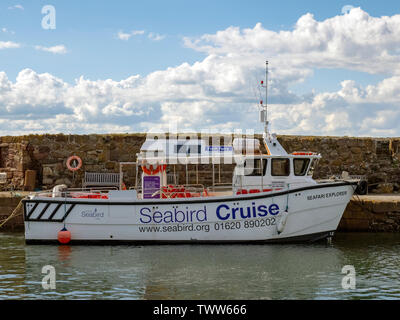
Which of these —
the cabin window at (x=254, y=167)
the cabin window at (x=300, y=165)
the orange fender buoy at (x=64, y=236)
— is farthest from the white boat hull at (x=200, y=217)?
the cabin window at (x=254, y=167)

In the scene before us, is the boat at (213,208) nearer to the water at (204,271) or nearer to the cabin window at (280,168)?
the cabin window at (280,168)

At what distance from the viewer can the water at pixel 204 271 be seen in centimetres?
1085

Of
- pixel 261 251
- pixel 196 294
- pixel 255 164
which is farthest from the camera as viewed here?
pixel 255 164

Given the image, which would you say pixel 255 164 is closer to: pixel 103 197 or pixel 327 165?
pixel 103 197

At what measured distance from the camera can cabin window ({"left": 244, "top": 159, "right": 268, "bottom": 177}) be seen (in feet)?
51.9

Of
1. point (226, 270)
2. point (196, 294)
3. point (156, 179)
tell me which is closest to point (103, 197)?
point (156, 179)

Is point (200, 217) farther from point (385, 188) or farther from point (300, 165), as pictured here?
point (385, 188)

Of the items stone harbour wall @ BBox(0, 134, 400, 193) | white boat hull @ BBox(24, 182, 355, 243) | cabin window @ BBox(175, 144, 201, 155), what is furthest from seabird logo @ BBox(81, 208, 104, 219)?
stone harbour wall @ BBox(0, 134, 400, 193)

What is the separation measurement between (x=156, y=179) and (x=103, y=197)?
61.3 inches

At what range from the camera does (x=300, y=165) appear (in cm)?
1586

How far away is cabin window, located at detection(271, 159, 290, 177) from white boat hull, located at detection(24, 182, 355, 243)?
3.06 ft

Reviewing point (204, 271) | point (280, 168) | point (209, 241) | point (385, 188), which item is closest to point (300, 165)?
point (280, 168)
